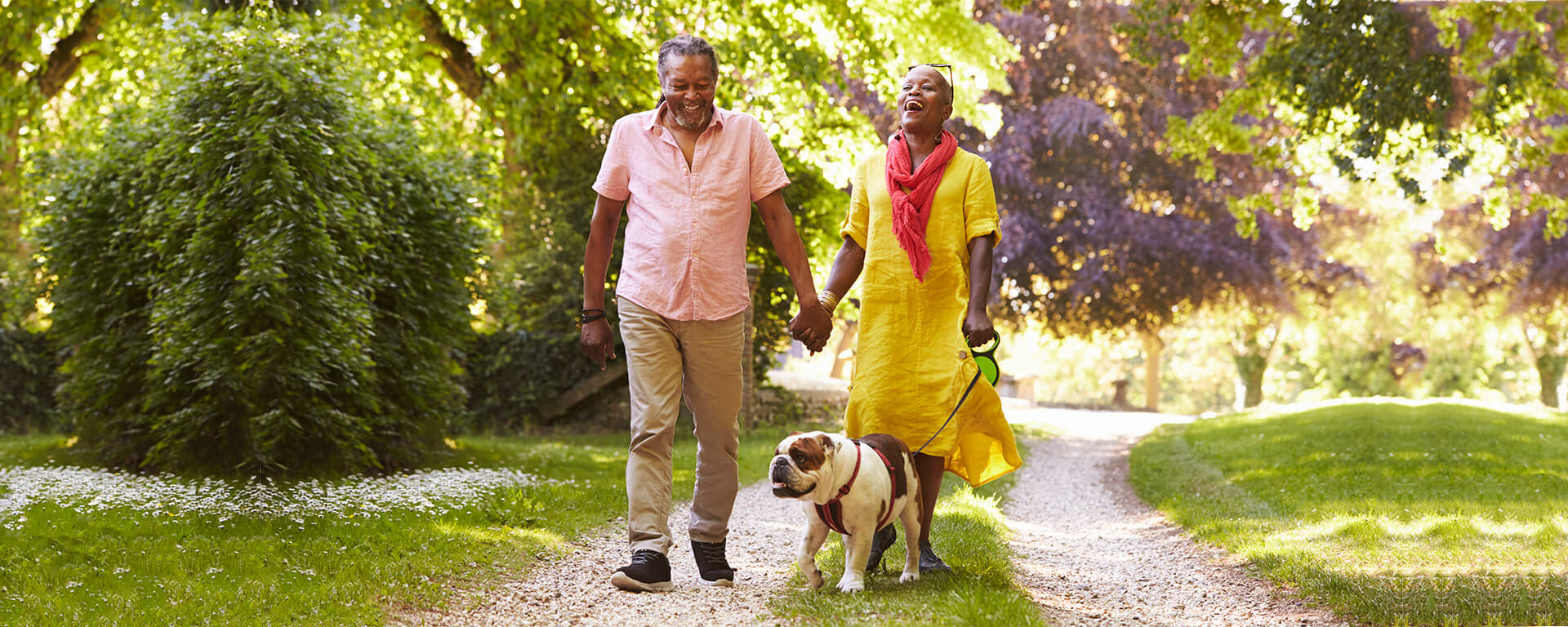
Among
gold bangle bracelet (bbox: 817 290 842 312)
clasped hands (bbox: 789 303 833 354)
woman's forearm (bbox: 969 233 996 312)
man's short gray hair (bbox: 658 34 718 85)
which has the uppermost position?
man's short gray hair (bbox: 658 34 718 85)

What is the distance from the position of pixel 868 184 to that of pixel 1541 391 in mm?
27623

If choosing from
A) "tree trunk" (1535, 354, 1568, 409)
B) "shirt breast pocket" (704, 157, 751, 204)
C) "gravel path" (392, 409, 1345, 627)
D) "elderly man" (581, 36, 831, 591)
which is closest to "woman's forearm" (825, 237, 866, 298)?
"elderly man" (581, 36, 831, 591)

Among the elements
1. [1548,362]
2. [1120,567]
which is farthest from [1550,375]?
[1120,567]

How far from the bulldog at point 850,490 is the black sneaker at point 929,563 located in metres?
0.18

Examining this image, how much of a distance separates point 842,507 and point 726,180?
1.38 m

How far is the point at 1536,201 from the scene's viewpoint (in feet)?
42.4

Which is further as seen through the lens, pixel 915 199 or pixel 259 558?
pixel 259 558

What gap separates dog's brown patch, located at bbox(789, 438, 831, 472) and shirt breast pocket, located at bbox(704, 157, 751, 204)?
1137 mm

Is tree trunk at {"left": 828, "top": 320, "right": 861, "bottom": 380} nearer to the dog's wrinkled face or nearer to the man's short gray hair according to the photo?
the man's short gray hair

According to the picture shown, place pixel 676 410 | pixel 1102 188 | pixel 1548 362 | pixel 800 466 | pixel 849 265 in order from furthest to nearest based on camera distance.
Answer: pixel 1548 362
pixel 1102 188
pixel 849 265
pixel 676 410
pixel 800 466

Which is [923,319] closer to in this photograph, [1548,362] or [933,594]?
[933,594]

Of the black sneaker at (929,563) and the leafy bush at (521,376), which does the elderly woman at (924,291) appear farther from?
the leafy bush at (521,376)

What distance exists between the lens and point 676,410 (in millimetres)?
4844

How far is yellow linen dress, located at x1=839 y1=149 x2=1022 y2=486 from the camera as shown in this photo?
16.1ft
